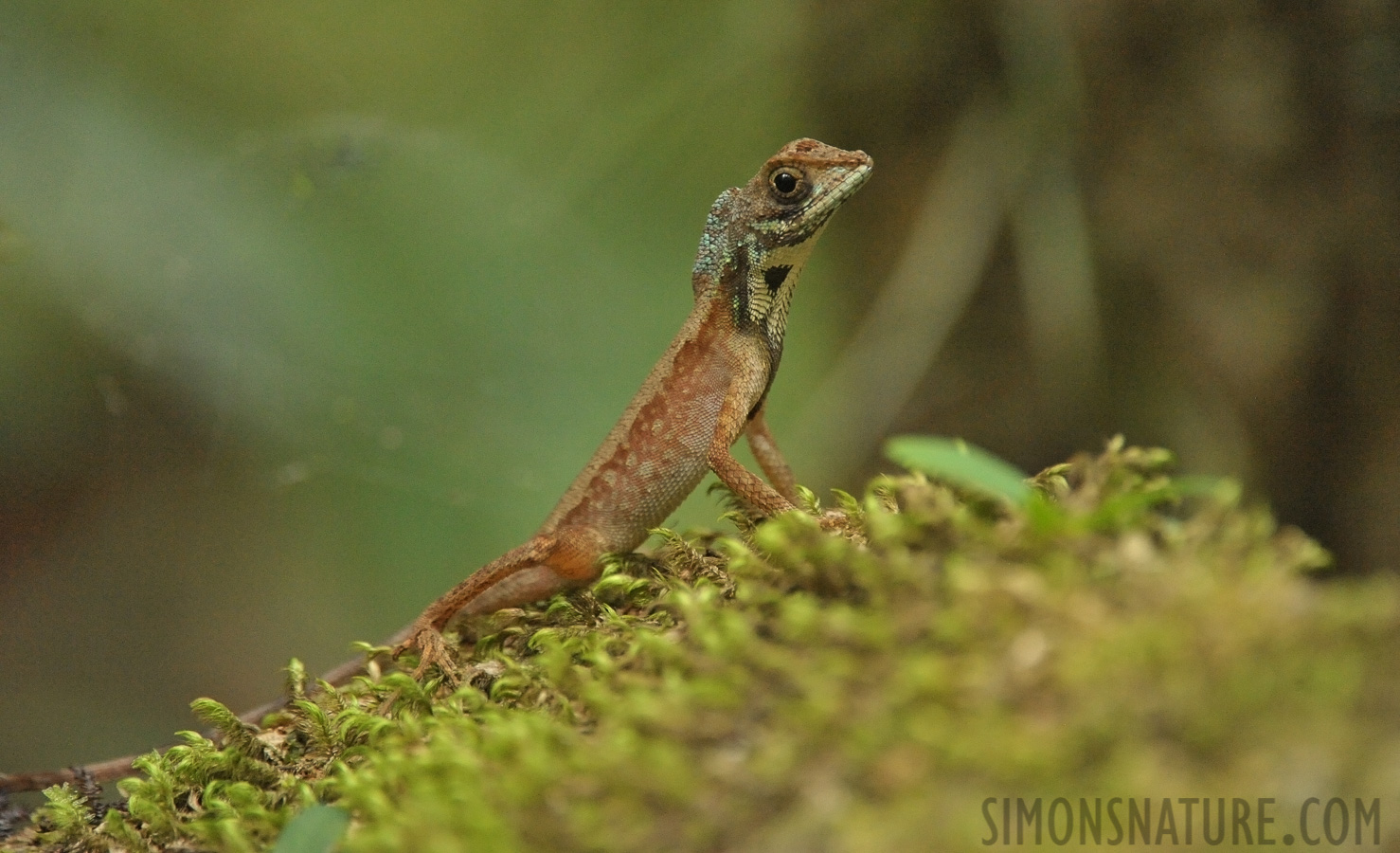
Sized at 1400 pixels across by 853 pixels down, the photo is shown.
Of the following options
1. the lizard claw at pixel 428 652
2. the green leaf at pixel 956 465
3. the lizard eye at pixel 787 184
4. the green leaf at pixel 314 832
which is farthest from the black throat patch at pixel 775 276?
the green leaf at pixel 314 832

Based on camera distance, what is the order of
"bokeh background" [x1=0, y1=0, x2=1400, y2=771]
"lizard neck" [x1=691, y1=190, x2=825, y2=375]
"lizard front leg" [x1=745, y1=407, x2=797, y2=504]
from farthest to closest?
1. "bokeh background" [x1=0, y1=0, x2=1400, y2=771]
2. "lizard front leg" [x1=745, y1=407, x2=797, y2=504]
3. "lizard neck" [x1=691, y1=190, x2=825, y2=375]

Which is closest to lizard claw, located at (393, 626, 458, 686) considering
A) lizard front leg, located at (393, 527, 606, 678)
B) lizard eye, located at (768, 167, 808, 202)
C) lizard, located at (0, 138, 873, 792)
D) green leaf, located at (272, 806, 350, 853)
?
lizard front leg, located at (393, 527, 606, 678)

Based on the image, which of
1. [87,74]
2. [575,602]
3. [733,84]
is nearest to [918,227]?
[733,84]

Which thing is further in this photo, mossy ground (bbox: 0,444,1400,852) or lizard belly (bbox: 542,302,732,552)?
lizard belly (bbox: 542,302,732,552)

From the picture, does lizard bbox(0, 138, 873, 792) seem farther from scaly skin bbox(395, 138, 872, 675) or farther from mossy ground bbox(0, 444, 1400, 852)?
mossy ground bbox(0, 444, 1400, 852)

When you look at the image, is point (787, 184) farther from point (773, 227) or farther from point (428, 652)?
point (428, 652)

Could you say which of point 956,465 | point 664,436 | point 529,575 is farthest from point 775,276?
point 956,465
